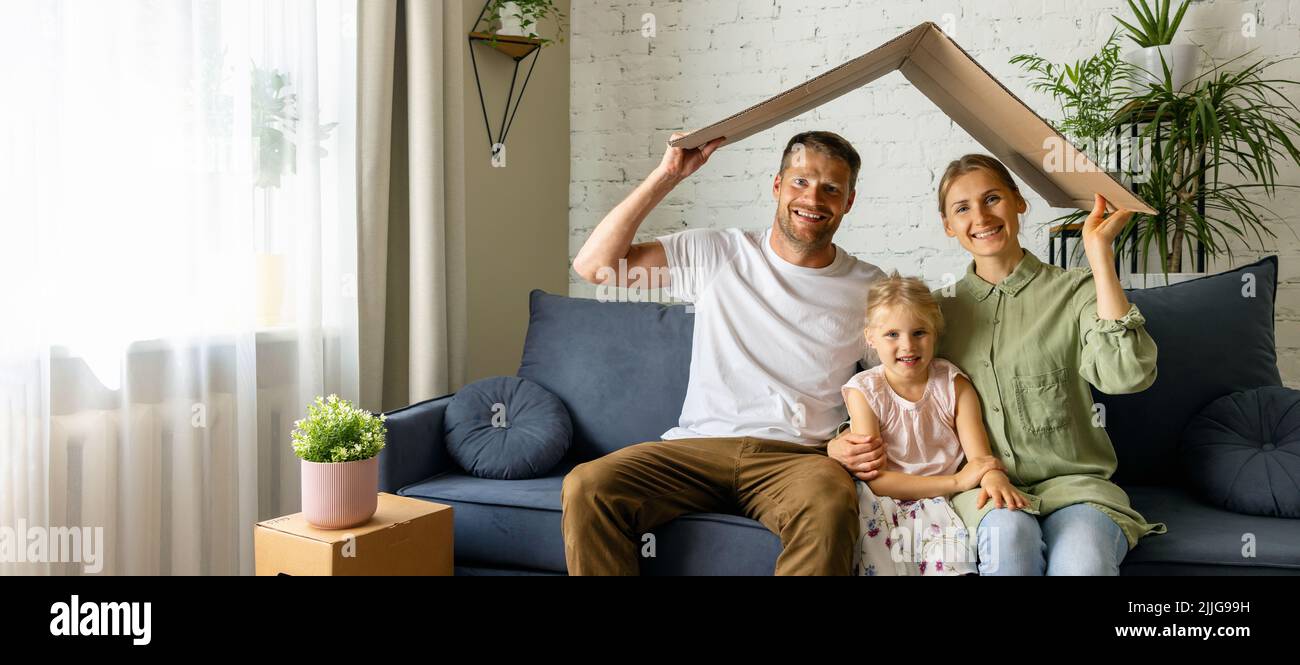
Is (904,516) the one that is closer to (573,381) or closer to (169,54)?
(573,381)

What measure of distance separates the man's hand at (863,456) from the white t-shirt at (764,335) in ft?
0.47

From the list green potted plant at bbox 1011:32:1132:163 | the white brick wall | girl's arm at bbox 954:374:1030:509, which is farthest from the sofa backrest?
the white brick wall

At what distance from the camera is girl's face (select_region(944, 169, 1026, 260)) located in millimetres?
1986

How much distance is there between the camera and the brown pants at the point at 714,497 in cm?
175

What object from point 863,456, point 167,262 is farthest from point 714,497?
point 167,262

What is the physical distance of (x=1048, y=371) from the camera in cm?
193

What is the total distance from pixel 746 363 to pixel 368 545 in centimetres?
89

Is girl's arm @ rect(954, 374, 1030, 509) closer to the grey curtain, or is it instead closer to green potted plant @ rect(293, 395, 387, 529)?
green potted plant @ rect(293, 395, 387, 529)

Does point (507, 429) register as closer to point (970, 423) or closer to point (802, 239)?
point (802, 239)

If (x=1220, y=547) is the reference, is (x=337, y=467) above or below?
above
